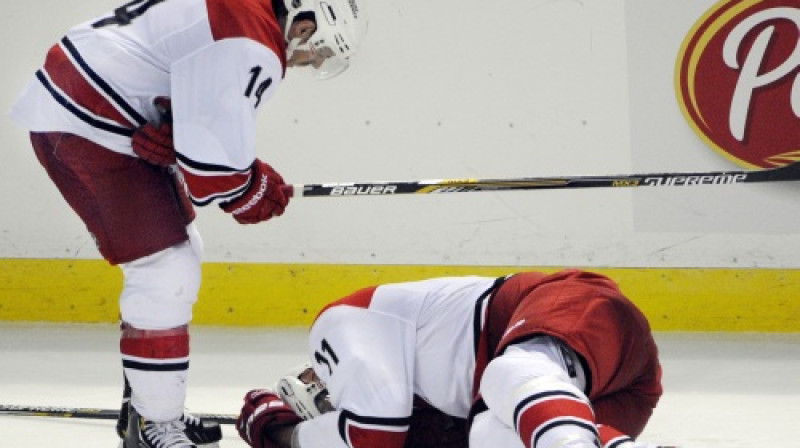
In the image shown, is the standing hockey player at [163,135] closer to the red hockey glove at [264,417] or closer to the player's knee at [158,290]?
the player's knee at [158,290]

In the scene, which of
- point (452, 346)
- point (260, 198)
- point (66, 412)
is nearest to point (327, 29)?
point (260, 198)

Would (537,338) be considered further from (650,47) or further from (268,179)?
(650,47)

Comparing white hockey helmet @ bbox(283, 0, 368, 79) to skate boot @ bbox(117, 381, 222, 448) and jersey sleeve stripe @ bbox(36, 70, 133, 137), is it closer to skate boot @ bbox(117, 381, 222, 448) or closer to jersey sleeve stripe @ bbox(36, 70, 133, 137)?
jersey sleeve stripe @ bbox(36, 70, 133, 137)

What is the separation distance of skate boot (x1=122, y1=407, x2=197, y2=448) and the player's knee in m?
0.21

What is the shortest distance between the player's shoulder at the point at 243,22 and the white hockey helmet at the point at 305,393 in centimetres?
65

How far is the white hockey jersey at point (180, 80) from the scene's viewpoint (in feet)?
8.71

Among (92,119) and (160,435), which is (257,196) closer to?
(92,119)

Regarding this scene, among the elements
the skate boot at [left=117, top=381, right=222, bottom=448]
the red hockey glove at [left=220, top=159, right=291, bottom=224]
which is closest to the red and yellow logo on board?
the red hockey glove at [left=220, top=159, right=291, bottom=224]

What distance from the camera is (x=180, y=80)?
2703 millimetres

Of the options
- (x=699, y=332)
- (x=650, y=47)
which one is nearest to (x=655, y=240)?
(x=699, y=332)

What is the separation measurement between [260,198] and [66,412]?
0.84 meters

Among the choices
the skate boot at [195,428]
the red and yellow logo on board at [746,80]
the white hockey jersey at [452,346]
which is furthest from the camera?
the red and yellow logo on board at [746,80]

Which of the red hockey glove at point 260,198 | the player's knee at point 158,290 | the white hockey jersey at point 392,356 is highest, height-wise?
the red hockey glove at point 260,198

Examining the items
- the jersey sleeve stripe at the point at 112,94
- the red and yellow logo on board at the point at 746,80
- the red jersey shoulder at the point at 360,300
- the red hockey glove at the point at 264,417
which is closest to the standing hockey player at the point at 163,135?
the jersey sleeve stripe at the point at 112,94
